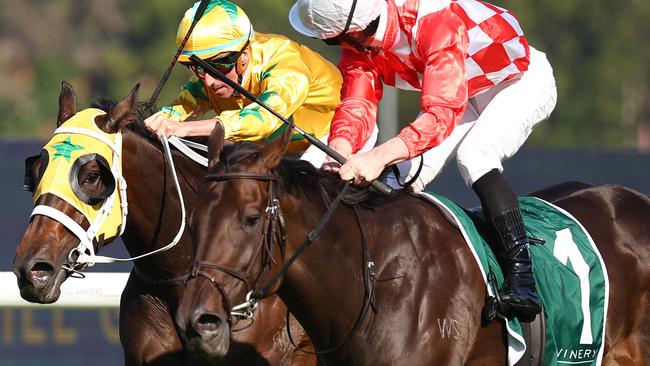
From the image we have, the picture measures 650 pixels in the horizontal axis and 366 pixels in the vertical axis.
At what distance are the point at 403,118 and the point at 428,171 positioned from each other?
26.7 meters

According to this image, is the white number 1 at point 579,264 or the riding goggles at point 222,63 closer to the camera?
the white number 1 at point 579,264

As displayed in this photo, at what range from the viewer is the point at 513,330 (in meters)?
4.41

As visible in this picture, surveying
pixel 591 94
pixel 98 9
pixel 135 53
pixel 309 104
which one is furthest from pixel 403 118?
pixel 309 104

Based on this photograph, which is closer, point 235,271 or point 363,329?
point 235,271

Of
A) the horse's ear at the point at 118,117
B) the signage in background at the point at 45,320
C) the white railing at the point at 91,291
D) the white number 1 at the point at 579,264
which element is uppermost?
the horse's ear at the point at 118,117

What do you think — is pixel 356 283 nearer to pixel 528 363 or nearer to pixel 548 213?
pixel 528 363

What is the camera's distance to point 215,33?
5.00m

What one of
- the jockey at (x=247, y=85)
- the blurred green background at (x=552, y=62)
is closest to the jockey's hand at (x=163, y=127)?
the jockey at (x=247, y=85)

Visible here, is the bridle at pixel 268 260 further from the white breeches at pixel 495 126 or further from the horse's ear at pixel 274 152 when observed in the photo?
the white breeches at pixel 495 126

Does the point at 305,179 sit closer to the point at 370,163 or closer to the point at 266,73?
the point at 370,163

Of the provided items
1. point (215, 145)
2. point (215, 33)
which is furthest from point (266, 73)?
point (215, 145)

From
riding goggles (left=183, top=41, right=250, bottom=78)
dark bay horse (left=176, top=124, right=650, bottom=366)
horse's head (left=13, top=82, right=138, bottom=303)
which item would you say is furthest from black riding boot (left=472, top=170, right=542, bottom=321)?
horse's head (left=13, top=82, right=138, bottom=303)

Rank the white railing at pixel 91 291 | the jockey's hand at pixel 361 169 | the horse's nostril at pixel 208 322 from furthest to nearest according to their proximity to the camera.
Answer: the white railing at pixel 91 291 < the jockey's hand at pixel 361 169 < the horse's nostril at pixel 208 322

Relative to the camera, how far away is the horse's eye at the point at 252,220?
3.75 metres
